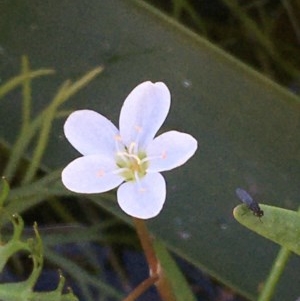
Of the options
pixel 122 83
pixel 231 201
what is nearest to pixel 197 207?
pixel 231 201

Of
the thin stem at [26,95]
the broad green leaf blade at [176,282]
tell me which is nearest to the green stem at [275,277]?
the broad green leaf blade at [176,282]

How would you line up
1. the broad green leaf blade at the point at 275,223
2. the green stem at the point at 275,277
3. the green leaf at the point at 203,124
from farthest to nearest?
1. the green leaf at the point at 203,124
2. the green stem at the point at 275,277
3. the broad green leaf blade at the point at 275,223

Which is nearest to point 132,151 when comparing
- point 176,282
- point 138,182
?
point 138,182

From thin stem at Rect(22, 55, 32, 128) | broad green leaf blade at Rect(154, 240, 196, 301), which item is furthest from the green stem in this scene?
thin stem at Rect(22, 55, 32, 128)

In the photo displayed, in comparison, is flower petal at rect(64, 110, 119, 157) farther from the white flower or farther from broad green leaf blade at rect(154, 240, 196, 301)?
broad green leaf blade at rect(154, 240, 196, 301)

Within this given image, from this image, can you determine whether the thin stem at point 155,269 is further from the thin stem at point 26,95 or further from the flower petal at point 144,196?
the thin stem at point 26,95

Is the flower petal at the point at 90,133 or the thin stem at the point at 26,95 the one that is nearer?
the flower petal at the point at 90,133

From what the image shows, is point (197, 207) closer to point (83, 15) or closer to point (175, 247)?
point (175, 247)
